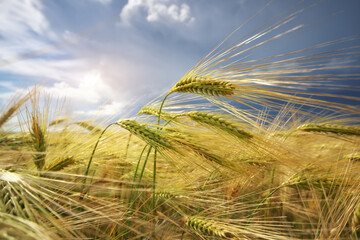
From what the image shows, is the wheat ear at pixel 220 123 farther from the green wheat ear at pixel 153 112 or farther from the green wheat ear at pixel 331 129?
the green wheat ear at pixel 331 129

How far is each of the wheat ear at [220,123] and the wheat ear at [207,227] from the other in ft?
1.43

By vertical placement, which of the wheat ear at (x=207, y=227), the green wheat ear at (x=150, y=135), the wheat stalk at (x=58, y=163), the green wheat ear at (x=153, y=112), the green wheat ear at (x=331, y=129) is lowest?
the wheat ear at (x=207, y=227)

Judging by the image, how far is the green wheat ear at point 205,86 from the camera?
1043 millimetres

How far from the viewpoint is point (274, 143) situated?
1222 millimetres

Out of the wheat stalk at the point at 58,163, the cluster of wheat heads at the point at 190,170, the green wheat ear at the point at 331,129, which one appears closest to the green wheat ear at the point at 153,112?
the cluster of wheat heads at the point at 190,170

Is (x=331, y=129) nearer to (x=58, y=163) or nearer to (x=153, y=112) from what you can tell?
(x=153, y=112)

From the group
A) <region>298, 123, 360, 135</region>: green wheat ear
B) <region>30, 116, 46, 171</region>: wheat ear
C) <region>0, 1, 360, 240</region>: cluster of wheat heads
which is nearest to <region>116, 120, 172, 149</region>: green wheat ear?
<region>0, 1, 360, 240</region>: cluster of wheat heads

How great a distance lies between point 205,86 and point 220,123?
199 millimetres

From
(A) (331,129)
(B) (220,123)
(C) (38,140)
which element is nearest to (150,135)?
(B) (220,123)

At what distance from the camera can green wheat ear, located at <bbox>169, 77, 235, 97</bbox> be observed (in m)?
1.04

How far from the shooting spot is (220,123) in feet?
3.61

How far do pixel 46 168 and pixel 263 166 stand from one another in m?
1.24

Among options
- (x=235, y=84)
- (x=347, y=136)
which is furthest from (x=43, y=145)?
(x=347, y=136)

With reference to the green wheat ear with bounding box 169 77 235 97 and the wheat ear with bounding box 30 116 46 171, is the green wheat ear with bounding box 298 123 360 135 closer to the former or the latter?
the green wheat ear with bounding box 169 77 235 97
